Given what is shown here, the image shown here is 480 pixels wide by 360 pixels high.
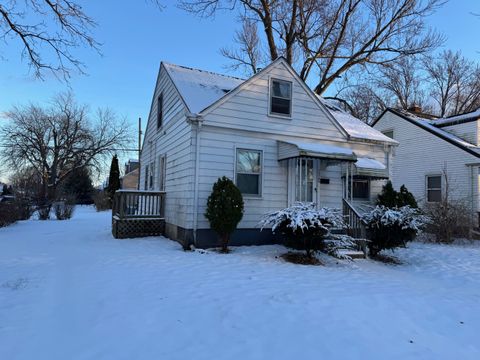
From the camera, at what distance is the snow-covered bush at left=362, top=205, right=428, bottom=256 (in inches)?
329

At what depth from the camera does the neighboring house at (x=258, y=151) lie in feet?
29.7

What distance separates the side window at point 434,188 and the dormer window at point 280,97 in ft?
36.1

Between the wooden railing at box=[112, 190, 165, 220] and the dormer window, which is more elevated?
the dormer window

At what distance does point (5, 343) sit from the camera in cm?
330

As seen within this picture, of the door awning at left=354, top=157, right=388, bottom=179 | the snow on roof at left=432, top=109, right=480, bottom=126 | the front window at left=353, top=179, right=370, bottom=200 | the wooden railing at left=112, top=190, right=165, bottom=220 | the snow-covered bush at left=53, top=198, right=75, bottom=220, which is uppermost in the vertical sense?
the snow on roof at left=432, top=109, right=480, bottom=126

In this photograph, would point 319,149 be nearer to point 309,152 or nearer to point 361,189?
point 309,152

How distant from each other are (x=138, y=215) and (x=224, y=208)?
3.93 meters

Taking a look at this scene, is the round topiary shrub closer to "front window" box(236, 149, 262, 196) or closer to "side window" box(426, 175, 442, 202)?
"front window" box(236, 149, 262, 196)

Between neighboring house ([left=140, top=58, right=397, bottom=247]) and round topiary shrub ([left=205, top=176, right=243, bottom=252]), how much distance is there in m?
0.62

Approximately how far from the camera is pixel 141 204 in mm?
11281

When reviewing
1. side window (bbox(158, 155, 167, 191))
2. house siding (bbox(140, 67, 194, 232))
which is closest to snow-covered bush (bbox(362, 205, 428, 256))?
house siding (bbox(140, 67, 194, 232))

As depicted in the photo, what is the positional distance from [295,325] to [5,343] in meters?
2.96

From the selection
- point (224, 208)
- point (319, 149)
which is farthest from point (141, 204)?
point (319, 149)

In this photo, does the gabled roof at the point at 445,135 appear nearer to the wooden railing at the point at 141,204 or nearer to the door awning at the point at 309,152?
the door awning at the point at 309,152
